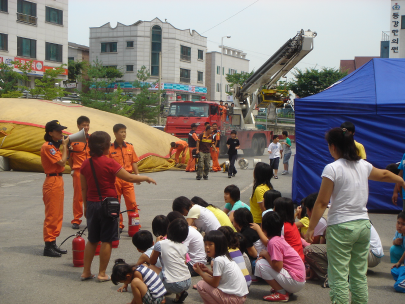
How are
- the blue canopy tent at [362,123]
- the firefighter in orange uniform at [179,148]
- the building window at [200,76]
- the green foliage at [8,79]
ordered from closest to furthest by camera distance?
the blue canopy tent at [362,123] → the firefighter in orange uniform at [179,148] → the green foliage at [8,79] → the building window at [200,76]

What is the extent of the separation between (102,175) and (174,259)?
133 centimetres

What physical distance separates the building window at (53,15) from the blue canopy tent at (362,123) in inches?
1312

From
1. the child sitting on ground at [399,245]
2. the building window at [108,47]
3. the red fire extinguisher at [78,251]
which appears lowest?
the red fire extinguisher at [78,251]

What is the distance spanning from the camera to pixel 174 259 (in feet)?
15.1

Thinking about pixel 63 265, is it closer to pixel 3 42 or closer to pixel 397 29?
pixel 3 42

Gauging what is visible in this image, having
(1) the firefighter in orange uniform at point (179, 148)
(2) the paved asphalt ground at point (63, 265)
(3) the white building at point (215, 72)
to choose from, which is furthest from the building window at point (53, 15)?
(3) the white building at point (215, 72)

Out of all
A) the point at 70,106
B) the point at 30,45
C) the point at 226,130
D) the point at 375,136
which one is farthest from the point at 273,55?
the point at 30,45

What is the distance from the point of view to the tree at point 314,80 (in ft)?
144

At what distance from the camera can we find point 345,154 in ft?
13.5

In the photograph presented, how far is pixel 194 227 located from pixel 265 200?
1.05 metres

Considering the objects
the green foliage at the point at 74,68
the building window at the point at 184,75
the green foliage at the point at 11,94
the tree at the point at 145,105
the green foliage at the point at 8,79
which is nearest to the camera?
the green foliage at the point at 11,94

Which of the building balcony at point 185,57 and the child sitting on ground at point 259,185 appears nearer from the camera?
the child sitting on ground at point 259,185

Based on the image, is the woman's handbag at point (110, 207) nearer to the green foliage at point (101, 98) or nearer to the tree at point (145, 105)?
the green foliage at point (101, 98)

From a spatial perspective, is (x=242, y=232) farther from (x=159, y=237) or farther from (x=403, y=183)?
(x=403, y=183)
